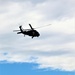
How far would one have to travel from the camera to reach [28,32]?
465 feet

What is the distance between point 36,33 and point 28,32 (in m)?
7.85

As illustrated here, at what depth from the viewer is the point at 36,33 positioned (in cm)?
14650
